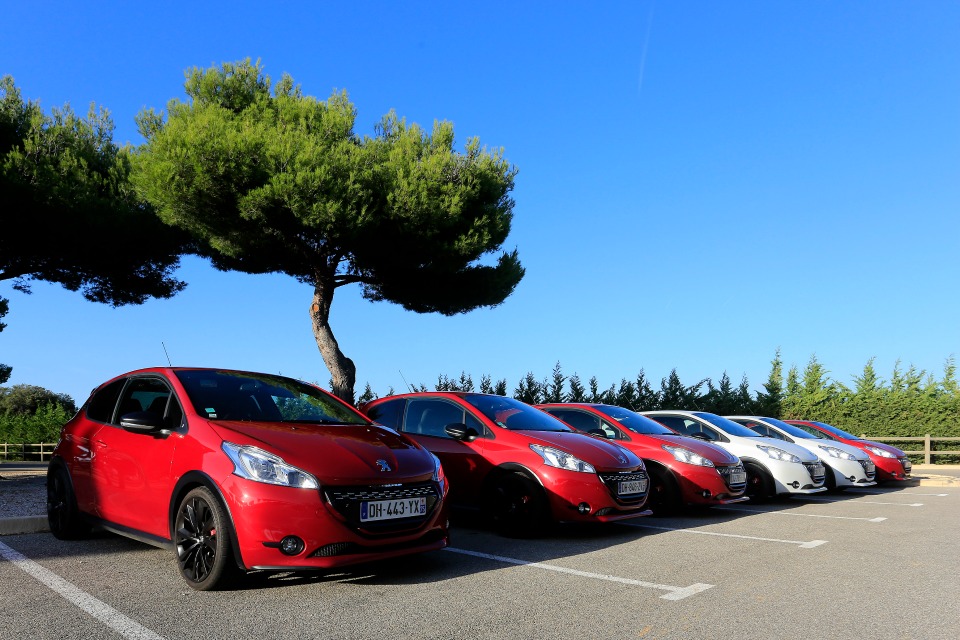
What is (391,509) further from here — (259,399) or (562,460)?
(562,460)

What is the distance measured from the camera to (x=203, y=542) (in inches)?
181

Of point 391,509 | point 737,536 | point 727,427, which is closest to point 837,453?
point 727,427

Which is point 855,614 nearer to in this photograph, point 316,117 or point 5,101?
point 316,117

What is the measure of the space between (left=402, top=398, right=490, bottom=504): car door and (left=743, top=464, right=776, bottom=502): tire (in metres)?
5.06

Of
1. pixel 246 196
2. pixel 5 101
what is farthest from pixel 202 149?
pixel 5 101

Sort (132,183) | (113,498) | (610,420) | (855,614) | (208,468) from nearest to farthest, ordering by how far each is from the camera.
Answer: (855,614), (208,468), (113,498), (610,420), (132,183)

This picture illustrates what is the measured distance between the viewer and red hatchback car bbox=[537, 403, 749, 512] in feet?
28.3

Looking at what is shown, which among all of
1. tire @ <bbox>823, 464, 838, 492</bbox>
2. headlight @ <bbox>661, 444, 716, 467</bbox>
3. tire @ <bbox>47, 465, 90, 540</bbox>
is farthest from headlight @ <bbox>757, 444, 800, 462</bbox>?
tire @ <bbox>47, 465, 90, 540</bbox>

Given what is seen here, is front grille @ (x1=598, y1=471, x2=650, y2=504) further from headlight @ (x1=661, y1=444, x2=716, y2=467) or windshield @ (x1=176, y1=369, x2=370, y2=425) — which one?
windshield @ (x1=176, y1=369, x2=370, y2=425)

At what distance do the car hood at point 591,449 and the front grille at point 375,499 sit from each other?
2.26 meters

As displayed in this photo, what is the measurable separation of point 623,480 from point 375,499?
10.3ft

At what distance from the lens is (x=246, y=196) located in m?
15.1

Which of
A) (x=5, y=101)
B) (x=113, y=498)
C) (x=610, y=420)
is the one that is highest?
(x=5, y=101)

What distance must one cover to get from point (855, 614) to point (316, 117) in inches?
580
